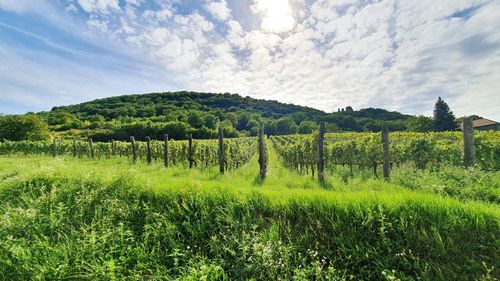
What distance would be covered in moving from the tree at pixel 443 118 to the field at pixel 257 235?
7244 centimetres

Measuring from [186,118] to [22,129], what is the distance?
39.9 meters

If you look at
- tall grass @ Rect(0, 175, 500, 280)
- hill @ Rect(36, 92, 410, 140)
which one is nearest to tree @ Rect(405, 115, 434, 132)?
hill @ Rect(36, 92, 410, 140)

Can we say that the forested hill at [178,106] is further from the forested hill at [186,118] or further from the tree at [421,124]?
the tree at [421,124]

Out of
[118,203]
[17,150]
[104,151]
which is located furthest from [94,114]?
[118,203]

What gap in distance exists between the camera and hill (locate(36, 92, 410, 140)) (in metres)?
66.8

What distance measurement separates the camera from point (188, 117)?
80.4m

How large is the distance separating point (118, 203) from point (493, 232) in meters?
6.59

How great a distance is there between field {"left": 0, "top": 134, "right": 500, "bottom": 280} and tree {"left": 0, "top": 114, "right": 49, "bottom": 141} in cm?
6339

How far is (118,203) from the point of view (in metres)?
5.25

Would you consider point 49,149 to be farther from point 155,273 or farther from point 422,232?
point 422,232

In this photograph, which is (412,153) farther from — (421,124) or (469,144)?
(421,124)

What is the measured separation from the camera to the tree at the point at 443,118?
62.5 meters

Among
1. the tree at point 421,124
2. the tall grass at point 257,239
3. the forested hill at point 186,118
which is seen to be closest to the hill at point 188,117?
the forested hill at point 186,118

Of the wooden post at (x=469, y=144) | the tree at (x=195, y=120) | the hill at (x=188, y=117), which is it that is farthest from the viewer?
the tree at (x=195, y=120)
